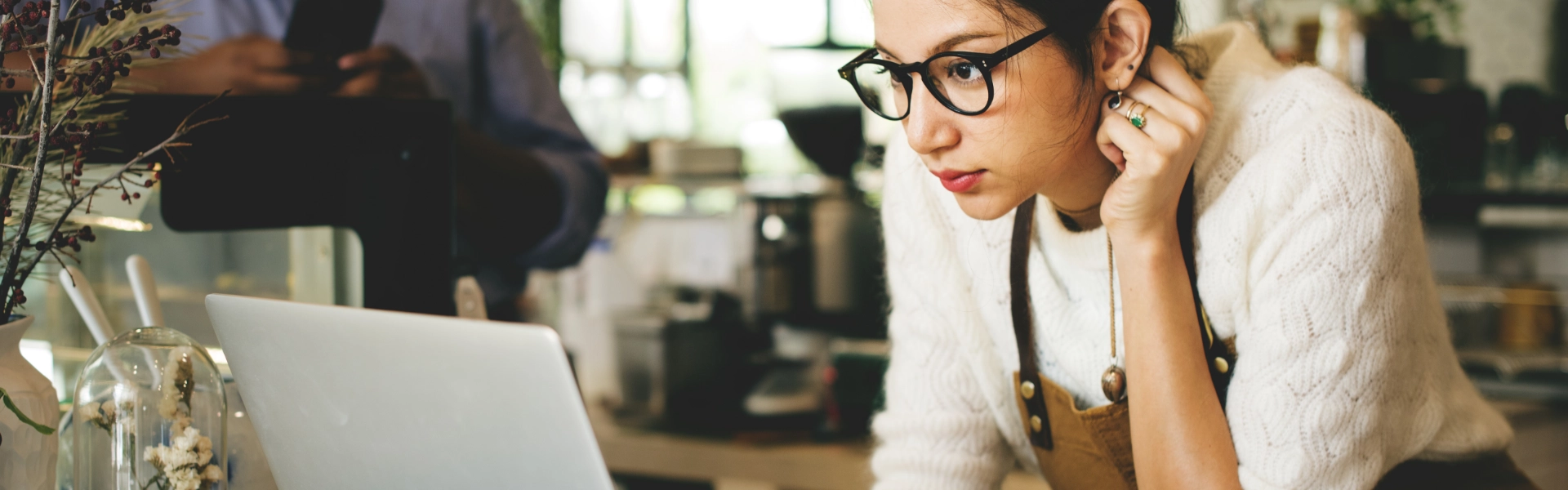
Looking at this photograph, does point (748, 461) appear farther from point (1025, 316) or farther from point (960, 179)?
point (960, 179)

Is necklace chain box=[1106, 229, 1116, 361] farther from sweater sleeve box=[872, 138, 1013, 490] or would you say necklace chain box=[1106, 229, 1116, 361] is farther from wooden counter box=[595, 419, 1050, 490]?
wooden counter box=[595, 419, 1050, 490]

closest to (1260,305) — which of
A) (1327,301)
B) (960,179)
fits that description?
(1327,301)

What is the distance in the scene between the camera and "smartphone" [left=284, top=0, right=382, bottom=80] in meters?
0.90

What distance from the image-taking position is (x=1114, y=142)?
34.9 inches

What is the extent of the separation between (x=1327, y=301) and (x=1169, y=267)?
0.12 metres

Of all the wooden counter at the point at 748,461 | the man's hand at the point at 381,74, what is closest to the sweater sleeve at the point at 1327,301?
the man's hand at the point at 381,74

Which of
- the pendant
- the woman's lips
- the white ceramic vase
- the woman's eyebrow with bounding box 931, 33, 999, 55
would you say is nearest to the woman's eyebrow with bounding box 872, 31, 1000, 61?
the woman's eyebrow with bounding box 931, 33, 999, 55

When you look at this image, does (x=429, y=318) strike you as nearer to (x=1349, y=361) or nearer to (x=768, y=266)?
(x=1349, y=361)

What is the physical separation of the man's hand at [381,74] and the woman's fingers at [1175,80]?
2.12 ft

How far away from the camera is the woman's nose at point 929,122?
827 mm

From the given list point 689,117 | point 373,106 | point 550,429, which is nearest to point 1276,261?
point 550,429

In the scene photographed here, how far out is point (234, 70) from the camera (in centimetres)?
89

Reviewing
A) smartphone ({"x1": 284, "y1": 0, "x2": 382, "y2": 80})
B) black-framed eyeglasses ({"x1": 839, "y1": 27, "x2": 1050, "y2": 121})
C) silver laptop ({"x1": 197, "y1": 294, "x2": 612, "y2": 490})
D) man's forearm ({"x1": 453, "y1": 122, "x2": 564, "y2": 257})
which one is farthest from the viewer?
man's forearm ({"x1": 453, "y1": 122, "x2": 564, "y2": 257})

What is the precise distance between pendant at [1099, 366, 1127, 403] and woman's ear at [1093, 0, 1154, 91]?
0.28m
